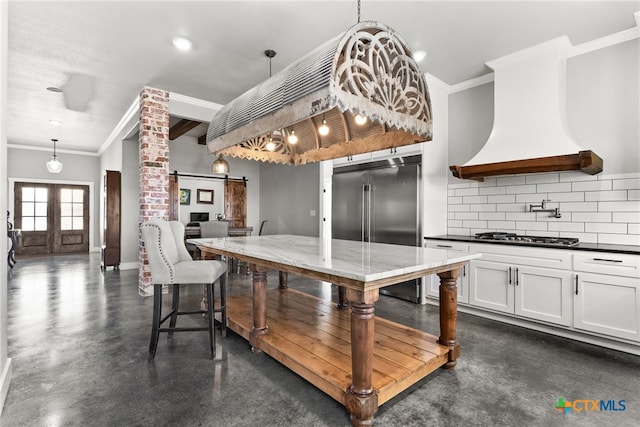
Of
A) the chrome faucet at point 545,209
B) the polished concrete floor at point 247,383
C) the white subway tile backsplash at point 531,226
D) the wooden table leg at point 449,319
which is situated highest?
the chrome faucet at point 545,209

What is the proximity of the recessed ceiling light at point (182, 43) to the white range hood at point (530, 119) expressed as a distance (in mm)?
3030

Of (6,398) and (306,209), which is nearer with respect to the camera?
(6,398)

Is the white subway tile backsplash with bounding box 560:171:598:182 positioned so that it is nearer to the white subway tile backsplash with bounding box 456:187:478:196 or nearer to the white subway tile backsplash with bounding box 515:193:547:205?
the white subway tile backsplash with bounding box 515:193:547:205

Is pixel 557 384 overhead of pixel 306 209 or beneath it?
beneath

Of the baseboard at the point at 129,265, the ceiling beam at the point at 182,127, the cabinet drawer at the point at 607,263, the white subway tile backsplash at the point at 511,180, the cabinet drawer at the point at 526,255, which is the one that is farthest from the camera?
the baseboard at the point at 129,265

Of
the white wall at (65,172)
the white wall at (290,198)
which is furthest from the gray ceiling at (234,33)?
the white wall at (65,172)

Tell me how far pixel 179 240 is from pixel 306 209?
446cm

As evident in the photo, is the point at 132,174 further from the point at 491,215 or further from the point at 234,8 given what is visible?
the point at 491,215

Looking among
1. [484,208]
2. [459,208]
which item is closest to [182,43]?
[459,208]

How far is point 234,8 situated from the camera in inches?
104

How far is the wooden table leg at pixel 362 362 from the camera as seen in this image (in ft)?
5.27

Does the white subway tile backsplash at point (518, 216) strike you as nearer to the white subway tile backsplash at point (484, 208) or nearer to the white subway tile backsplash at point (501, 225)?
the white subway tile backsplash at point (501, 225)

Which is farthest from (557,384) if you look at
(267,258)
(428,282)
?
(267,258)

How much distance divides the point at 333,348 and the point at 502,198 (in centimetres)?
277
